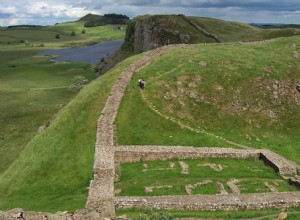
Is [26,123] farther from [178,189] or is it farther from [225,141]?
[178,189]

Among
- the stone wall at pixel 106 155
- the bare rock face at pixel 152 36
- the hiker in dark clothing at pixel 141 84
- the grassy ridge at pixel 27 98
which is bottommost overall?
the grassy ridge at pixel 27 98

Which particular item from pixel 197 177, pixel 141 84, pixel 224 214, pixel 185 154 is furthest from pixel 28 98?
pixel 224 214

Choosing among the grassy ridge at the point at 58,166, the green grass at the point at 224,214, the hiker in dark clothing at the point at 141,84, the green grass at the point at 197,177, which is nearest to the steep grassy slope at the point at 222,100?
the hiker in dark clothing at the point at 141,84

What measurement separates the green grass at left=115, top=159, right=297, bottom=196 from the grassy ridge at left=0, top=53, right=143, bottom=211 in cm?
460

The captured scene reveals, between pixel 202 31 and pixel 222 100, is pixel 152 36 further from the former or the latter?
pixel 222 100

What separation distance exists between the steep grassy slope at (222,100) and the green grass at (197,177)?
6133 mm

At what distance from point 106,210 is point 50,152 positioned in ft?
67.2

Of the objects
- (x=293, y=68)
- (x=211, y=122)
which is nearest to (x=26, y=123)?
(x=211, y=122)

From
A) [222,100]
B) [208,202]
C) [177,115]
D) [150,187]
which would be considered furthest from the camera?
[222,100]

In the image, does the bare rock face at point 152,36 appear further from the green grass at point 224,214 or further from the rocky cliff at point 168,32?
the green grass at point 224,214

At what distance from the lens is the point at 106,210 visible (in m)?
31.3

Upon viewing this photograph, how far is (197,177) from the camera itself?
42562mm

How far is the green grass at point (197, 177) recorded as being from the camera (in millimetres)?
39375

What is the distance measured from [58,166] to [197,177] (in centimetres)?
1569
